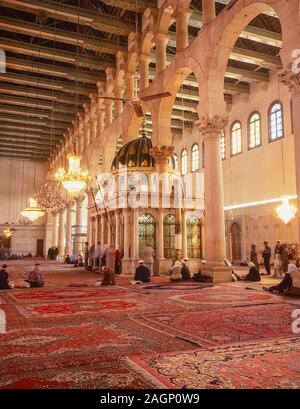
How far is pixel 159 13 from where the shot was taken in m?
12.4

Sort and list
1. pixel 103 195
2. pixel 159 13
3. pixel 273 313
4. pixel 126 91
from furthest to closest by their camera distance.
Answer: pixel 126 91
pixel 103 195
pixel 159 13
pixel 273 313


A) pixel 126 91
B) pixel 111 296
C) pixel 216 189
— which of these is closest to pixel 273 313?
pixel 111 296

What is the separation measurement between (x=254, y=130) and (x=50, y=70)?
954 centimetres

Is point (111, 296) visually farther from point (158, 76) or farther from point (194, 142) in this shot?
point (194, 142)

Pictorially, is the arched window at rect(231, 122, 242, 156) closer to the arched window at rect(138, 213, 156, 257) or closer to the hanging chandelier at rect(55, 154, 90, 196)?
the arched window at rect(138, 213, 156, 257)

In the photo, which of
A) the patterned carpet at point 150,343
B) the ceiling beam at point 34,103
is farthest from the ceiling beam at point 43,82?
the patterned carpet at point 150,343

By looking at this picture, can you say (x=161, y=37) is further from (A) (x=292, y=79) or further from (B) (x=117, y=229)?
(A) (x=292, y=79)

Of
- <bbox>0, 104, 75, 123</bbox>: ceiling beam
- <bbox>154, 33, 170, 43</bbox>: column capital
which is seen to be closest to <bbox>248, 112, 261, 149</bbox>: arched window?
<bbox>154, 33, 170, 43</bbox>: column capital

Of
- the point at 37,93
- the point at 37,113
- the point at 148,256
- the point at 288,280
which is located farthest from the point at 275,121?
the point at 37,113

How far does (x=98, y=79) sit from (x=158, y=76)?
629 centimetres

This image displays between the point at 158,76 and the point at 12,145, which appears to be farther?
the point at 12,145

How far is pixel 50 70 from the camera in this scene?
16594 millimetres

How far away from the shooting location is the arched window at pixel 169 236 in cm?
1177

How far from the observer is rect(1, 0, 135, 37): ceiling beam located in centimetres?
1239
